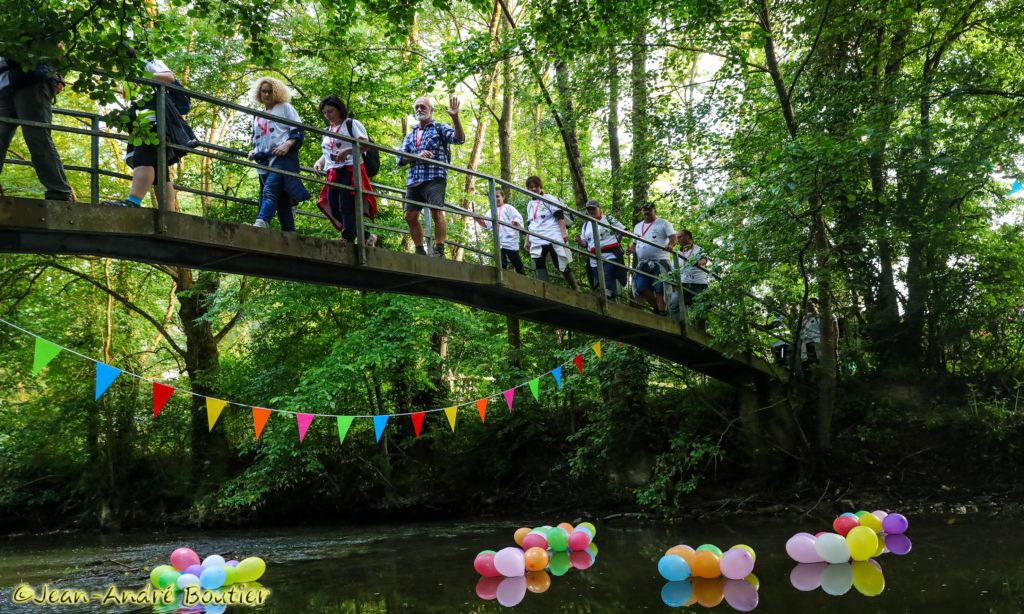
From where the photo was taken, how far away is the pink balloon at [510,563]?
6.91 m

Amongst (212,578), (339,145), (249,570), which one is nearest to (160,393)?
(249,570)

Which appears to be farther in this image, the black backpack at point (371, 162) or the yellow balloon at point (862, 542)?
the black backpack at point (371, 162)

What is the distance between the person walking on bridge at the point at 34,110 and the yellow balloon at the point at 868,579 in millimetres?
5931

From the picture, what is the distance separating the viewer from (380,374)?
13344 millimetres

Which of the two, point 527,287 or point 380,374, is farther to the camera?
point 380,374

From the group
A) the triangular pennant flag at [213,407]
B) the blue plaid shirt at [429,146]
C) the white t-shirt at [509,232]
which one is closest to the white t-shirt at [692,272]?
the white t-shirt at [509,232]

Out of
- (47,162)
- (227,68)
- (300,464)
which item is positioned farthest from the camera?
(227,68)

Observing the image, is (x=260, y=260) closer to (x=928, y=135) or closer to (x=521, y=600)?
(x=521, y=600)

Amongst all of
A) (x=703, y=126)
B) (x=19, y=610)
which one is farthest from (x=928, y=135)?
(x=19, y=610)

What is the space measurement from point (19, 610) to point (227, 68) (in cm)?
1009

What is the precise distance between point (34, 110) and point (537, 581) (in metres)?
4.98

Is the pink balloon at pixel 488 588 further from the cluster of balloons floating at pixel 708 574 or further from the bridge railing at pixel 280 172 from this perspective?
the bridge railing at pixel 280 172

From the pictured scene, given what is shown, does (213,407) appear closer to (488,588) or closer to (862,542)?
(488,588)

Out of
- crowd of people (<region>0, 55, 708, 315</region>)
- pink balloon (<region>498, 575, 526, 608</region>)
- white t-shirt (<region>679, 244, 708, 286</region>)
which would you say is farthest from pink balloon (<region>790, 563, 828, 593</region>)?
white t-shirt (<region>679, 244, 708, 286</region>)
